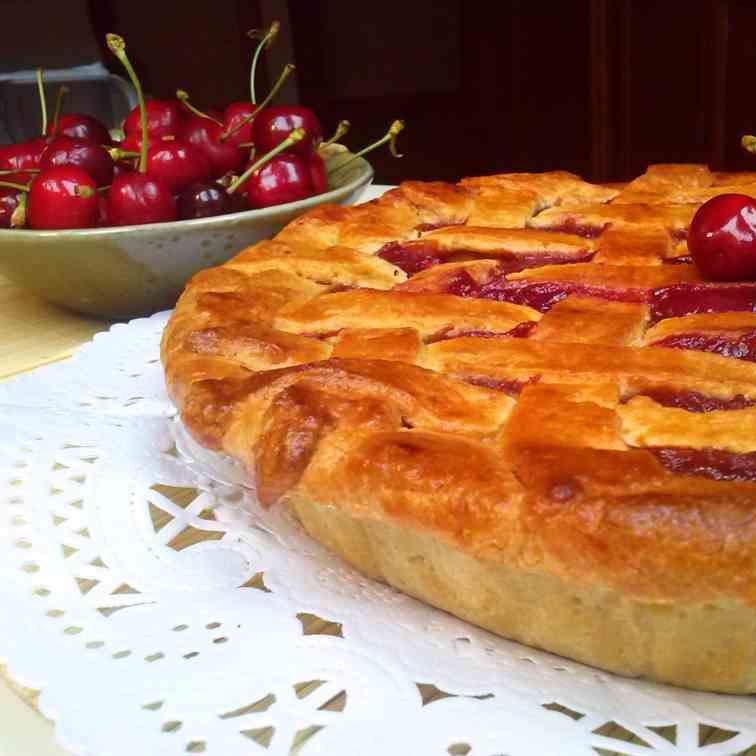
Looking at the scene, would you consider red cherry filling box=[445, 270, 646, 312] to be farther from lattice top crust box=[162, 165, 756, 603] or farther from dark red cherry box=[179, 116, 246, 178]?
dark red cherry box=[179, 116, 246, 178]

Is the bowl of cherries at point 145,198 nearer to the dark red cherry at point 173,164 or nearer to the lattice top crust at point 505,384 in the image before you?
the dark red cherry at point 173,164

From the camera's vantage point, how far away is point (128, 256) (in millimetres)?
1254

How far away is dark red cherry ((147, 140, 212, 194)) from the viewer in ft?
4.44

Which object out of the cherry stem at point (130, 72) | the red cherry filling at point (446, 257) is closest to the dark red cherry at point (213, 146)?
the cherry stem at point (130, 72)

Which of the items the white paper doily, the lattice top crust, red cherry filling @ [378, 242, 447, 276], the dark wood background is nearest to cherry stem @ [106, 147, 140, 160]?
the lattice top crust

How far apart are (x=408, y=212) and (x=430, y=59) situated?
3.62 metres

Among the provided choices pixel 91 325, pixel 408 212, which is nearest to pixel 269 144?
pixel 408 212

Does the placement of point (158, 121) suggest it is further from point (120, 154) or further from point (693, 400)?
point (693, 400)

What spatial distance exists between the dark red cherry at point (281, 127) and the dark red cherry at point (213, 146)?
0.14 feet

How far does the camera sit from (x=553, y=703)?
649 mm

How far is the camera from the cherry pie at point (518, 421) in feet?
2.03

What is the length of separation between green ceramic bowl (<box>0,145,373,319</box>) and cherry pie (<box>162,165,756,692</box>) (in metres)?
0.09

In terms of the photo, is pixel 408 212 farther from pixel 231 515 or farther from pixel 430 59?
pixel 430 59

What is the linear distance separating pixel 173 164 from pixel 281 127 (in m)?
0.18
